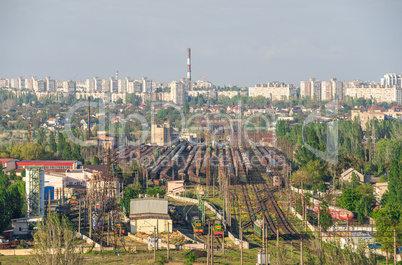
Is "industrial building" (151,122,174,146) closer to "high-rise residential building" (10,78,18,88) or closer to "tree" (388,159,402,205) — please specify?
"tree" (388,159,402,205)

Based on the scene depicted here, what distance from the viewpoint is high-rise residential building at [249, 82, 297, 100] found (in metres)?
117

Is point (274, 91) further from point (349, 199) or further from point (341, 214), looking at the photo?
point (341, 214)

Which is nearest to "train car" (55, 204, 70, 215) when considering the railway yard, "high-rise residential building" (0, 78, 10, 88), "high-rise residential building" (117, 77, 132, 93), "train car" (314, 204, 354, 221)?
the railway yard

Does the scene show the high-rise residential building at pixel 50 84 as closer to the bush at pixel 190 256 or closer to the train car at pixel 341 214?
the train car at pixel 341 214

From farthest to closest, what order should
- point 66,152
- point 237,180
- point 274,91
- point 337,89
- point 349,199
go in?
point 274,91, point 337,89, point 66,152, point 237,180, point 349,199

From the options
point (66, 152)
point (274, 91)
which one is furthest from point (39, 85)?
point (66, 152)

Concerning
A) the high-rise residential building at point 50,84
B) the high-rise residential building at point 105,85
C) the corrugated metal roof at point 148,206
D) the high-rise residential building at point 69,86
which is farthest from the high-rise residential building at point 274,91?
the corrugated metal roof at point 148,206

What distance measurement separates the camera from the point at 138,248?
17484 mm

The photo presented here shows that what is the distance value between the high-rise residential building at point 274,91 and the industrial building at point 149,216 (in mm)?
95500

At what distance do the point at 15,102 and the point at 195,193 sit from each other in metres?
85.8

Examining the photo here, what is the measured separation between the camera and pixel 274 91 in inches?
4715

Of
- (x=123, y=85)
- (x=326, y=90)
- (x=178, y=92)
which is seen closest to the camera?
(x=178, y=92)

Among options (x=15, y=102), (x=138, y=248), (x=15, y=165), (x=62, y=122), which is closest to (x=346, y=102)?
(x=62, y=122)

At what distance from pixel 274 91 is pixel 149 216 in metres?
102
